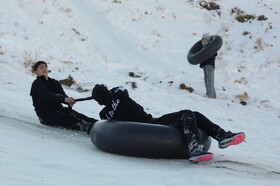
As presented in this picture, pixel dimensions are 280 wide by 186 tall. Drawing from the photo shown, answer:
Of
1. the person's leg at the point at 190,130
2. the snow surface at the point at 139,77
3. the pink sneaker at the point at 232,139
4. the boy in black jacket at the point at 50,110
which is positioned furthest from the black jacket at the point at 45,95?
the pink sneaker at the point at 232,139

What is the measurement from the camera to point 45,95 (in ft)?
20.5

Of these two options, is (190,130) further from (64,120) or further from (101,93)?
(64,120)

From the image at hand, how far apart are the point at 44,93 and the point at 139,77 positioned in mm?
5761

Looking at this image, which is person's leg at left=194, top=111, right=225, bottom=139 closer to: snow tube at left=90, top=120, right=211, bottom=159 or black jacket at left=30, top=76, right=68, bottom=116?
snow tube at left=90, top=120, right=211, bottom=159

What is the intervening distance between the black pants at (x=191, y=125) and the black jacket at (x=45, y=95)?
143 cm

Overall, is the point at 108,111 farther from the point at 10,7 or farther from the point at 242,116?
the point at 10,7

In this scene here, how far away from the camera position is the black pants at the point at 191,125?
5098 millimetres

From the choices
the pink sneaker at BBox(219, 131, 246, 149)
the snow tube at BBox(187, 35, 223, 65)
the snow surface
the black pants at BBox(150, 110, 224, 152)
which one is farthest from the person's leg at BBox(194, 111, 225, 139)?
the snow tube at BBox(187, 35, 223, 65)

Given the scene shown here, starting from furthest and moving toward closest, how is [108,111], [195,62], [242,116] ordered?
[195,62], [242,116], [108,111]

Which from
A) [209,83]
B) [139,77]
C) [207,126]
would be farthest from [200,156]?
[139,77]

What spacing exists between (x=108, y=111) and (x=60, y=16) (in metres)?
11.2

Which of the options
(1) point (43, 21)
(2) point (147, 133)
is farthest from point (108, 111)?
(1) point (43, 21)

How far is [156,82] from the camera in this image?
38.4 feet

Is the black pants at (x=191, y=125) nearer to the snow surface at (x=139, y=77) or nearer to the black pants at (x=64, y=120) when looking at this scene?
the snow surface at (x=139, y=77)
